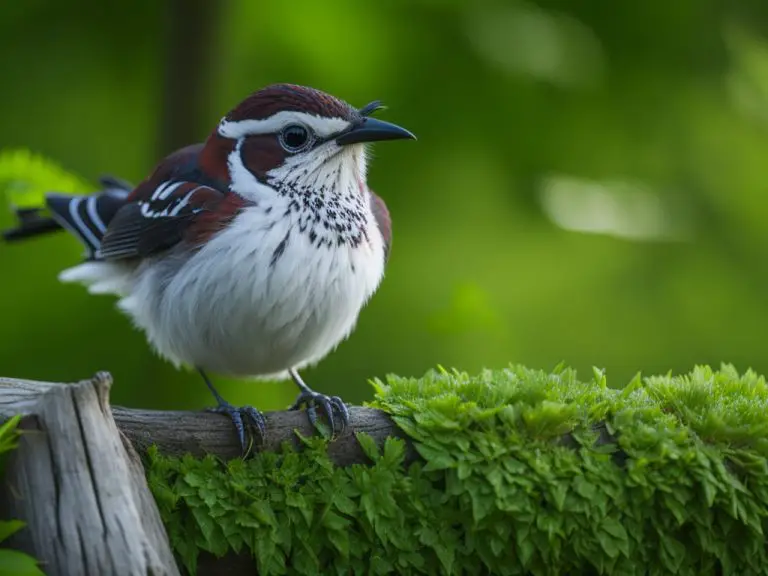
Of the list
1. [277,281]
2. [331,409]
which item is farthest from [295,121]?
[331,409]

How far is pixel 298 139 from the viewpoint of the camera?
3.79 metres

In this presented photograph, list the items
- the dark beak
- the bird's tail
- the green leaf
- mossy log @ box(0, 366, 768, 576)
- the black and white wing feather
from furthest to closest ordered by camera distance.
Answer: the bird's tail, the black and white wing feather, the dark beak, mossy log @ box(0, 366, 768, 576), the green leaf

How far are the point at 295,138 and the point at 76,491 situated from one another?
158 cm

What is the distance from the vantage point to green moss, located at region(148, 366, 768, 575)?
9.89ft

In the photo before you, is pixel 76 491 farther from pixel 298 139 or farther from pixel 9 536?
pixel 298 139

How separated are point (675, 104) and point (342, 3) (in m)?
1.56

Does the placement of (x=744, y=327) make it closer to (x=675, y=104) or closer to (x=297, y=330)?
(x=675, y=104)

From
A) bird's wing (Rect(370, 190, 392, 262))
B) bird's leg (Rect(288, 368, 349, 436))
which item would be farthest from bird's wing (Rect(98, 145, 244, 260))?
bird's leg (Rect(288, 368, 349, 436))

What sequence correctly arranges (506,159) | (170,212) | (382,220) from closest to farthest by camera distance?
(170,212) < (382,220) < (506,159)

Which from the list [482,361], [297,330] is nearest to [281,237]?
[297,330]

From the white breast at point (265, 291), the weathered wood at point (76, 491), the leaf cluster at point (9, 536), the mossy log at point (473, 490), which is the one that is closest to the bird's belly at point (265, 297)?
the white breast at point (265, 291)

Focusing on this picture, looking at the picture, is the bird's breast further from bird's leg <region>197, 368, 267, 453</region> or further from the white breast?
bird's leg <region>197, 368, 267, 453</region>

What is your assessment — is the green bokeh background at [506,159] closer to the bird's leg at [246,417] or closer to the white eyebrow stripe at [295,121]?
the white eyebrow stripe at [295,121]

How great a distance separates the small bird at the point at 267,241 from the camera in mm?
3615
